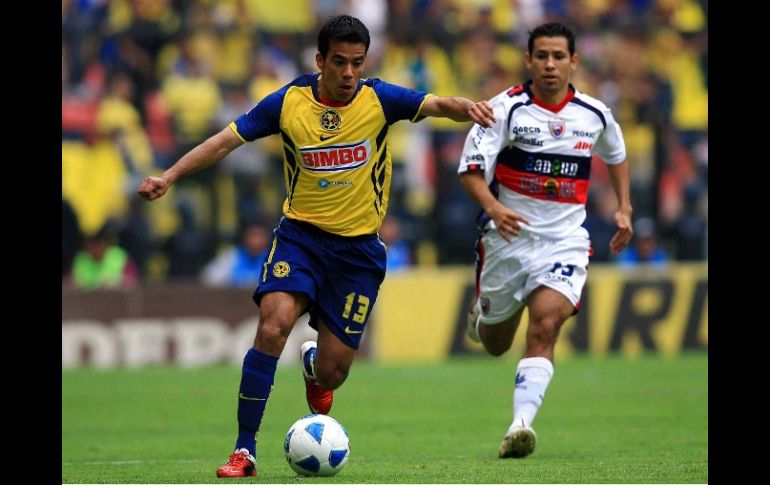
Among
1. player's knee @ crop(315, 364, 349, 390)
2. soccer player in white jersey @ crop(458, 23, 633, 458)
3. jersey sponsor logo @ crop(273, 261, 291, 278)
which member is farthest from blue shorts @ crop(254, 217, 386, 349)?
soccer player in white jersey @ crop(458, 23, 633, 458)

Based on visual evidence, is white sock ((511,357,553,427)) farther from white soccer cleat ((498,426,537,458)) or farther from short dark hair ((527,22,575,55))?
short dark hair ((527,22,575,55))

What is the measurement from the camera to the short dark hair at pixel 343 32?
856 centimetres

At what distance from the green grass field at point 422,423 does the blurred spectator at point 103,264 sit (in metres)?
1.44

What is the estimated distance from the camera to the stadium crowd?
18938 millimetres

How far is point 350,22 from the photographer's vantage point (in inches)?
339

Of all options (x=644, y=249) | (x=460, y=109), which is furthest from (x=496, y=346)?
(x=644, y=249)

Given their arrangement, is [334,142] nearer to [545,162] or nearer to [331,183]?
[331,183]

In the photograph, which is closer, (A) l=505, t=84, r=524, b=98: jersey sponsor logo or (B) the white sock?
(B) the white sock

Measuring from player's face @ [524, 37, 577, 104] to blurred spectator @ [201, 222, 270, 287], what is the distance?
906 centimetres

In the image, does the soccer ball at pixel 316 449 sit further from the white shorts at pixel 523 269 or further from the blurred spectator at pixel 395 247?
the blurred spectator at pixel 395 247

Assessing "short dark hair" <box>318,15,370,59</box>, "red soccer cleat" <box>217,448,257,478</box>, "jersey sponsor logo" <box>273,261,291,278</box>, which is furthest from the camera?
"jersey sponsor logo" <box>273,261,291,278</box>

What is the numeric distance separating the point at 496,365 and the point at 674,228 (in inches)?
131
